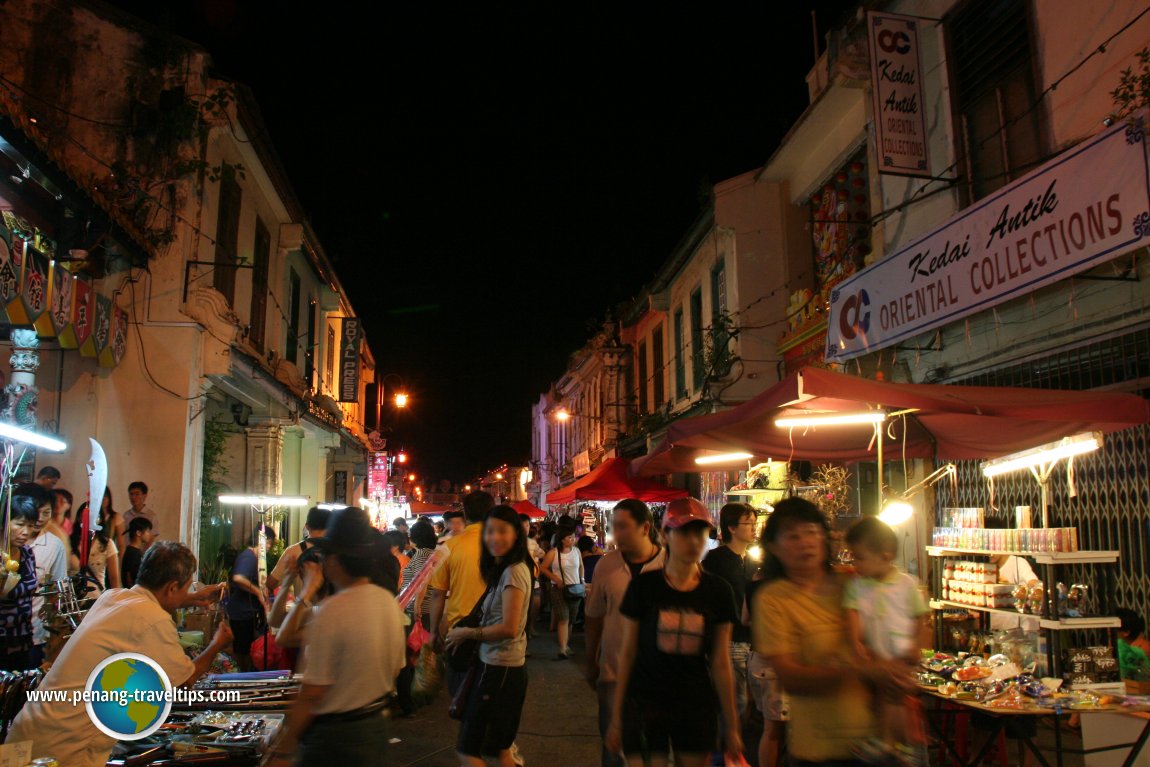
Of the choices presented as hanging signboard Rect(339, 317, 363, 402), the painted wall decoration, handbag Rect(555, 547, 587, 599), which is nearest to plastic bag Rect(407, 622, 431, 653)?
handbag Rect(555, 547, 587, 599)

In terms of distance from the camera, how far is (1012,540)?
6.52m

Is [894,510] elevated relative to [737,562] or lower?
elevated

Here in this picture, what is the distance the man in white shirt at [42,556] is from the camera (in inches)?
245

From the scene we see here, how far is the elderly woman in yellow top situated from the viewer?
3338mm

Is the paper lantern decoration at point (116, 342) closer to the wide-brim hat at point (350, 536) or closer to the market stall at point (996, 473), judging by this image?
the market stall at point (996, 473)

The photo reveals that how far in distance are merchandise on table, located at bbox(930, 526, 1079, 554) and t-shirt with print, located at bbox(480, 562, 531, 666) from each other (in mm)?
3966

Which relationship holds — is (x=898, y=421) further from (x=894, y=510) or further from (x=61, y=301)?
(x=61, y=301)

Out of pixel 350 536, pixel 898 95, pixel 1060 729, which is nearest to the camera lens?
pixel 350 536

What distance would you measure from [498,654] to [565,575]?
8.46 meters

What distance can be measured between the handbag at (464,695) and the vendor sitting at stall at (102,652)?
1.71 meters

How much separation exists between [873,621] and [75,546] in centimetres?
842

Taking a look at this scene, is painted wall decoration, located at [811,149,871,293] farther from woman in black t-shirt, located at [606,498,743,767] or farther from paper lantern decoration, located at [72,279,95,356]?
paper lantern decoration, located at [72,279,95,356]

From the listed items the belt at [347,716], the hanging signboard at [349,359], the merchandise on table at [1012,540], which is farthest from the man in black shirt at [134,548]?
the hanging signboard at [349,359]

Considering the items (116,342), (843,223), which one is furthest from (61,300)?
(843,223)
